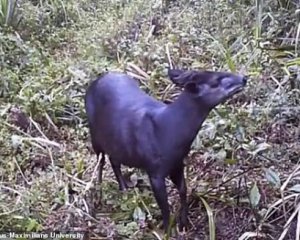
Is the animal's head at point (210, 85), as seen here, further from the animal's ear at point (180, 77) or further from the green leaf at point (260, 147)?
the green leaf at point (260, 147)

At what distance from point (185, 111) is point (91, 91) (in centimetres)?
74

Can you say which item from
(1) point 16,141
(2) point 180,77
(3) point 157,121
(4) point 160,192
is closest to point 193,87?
(2) point 180,77

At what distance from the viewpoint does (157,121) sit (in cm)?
348

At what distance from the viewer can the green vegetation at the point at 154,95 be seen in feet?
12.1

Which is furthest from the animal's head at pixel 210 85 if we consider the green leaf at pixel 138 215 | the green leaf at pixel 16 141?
the green leaf at pixel 16 141

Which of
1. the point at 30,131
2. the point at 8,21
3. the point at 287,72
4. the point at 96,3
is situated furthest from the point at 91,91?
the point at 96,3

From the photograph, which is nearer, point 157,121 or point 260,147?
point 157,121

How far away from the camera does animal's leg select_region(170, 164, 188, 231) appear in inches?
139

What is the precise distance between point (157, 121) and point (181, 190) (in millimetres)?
329

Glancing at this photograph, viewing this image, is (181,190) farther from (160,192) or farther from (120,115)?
(120,115)

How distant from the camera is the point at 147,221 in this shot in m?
3.71

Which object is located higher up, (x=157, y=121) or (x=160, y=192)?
(x=157, y=121)

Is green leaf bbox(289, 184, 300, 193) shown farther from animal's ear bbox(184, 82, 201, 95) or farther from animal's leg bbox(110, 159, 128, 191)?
animal's leg bbox(110, 159, 128, 191)

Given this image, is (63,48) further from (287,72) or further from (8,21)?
(287,72)
